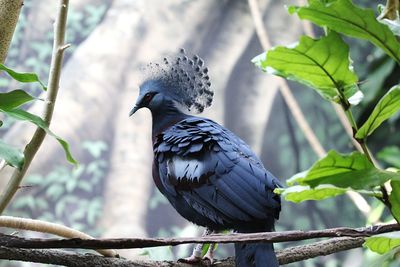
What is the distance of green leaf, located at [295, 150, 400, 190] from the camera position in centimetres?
64

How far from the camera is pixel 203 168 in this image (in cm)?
124

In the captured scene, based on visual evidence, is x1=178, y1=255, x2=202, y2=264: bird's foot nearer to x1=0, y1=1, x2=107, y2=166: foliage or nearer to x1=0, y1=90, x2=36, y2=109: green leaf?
x1=0, y1=90, x2=36, y2=109: green leaf

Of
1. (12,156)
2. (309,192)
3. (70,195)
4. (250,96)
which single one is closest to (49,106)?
(12,156)

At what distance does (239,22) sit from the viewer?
9.61 feet

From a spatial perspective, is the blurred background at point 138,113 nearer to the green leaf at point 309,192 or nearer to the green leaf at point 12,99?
the green leaf at point 12,99

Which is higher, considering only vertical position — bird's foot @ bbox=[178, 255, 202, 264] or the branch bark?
the branch bark

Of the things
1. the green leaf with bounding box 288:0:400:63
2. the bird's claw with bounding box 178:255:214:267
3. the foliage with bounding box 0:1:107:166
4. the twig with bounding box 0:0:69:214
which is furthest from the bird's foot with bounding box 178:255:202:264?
the foliage with bounding box 0:1:107:166

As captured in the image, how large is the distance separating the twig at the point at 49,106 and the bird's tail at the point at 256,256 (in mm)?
434

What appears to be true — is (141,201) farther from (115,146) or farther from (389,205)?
(389,205)

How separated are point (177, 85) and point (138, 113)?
117cm

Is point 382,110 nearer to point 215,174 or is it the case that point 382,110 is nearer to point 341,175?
point 341,175

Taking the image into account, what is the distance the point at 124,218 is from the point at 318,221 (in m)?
1.05

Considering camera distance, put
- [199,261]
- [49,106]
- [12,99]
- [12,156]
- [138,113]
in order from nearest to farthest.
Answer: [12,156]
[12,99]
[49,106]
[199,261]
[138,113]

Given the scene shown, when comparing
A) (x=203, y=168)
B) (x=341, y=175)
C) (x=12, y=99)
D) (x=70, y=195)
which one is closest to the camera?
(x=341, y=175)
